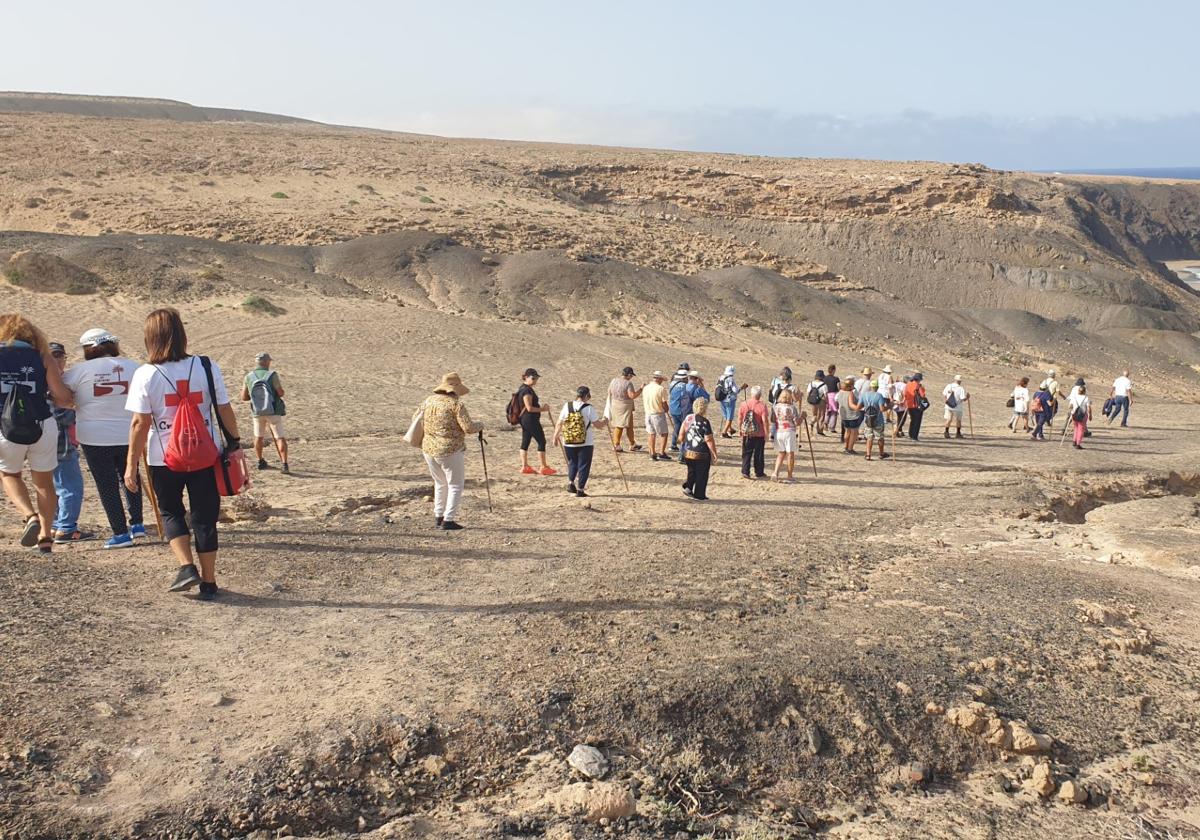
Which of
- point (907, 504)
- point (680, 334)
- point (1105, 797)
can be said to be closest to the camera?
point (1105, 797)

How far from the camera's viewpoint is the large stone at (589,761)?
16.5ft

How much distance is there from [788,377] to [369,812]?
1043 cm

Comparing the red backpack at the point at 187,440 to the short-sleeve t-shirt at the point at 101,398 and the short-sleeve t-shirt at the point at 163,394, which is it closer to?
the short-sleeve t-shirt at the point at 163,394

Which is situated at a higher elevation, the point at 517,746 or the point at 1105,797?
the point at 517,746

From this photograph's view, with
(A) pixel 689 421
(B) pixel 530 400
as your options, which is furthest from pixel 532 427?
(A) pixel 689 421

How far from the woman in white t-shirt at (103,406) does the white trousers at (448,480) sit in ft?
8.56

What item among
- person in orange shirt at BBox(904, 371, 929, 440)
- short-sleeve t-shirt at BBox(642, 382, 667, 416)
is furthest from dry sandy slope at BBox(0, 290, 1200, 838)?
person in orange shirt at BBox(904, 371, 929, 440)

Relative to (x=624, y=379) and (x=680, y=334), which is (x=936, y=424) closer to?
(x=624, y=379)

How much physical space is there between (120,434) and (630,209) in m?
47.7

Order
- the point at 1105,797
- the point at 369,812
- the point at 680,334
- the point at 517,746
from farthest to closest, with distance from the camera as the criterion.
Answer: the point at 680,334
the point at 1105,797
the point at 517,746
the point at 369,812

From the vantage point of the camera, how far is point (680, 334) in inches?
1275

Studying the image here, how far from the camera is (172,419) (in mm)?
6273

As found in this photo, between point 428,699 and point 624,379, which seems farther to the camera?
point 624,379

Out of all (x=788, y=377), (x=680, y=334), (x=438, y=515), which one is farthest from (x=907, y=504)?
(x=680, y=334)
